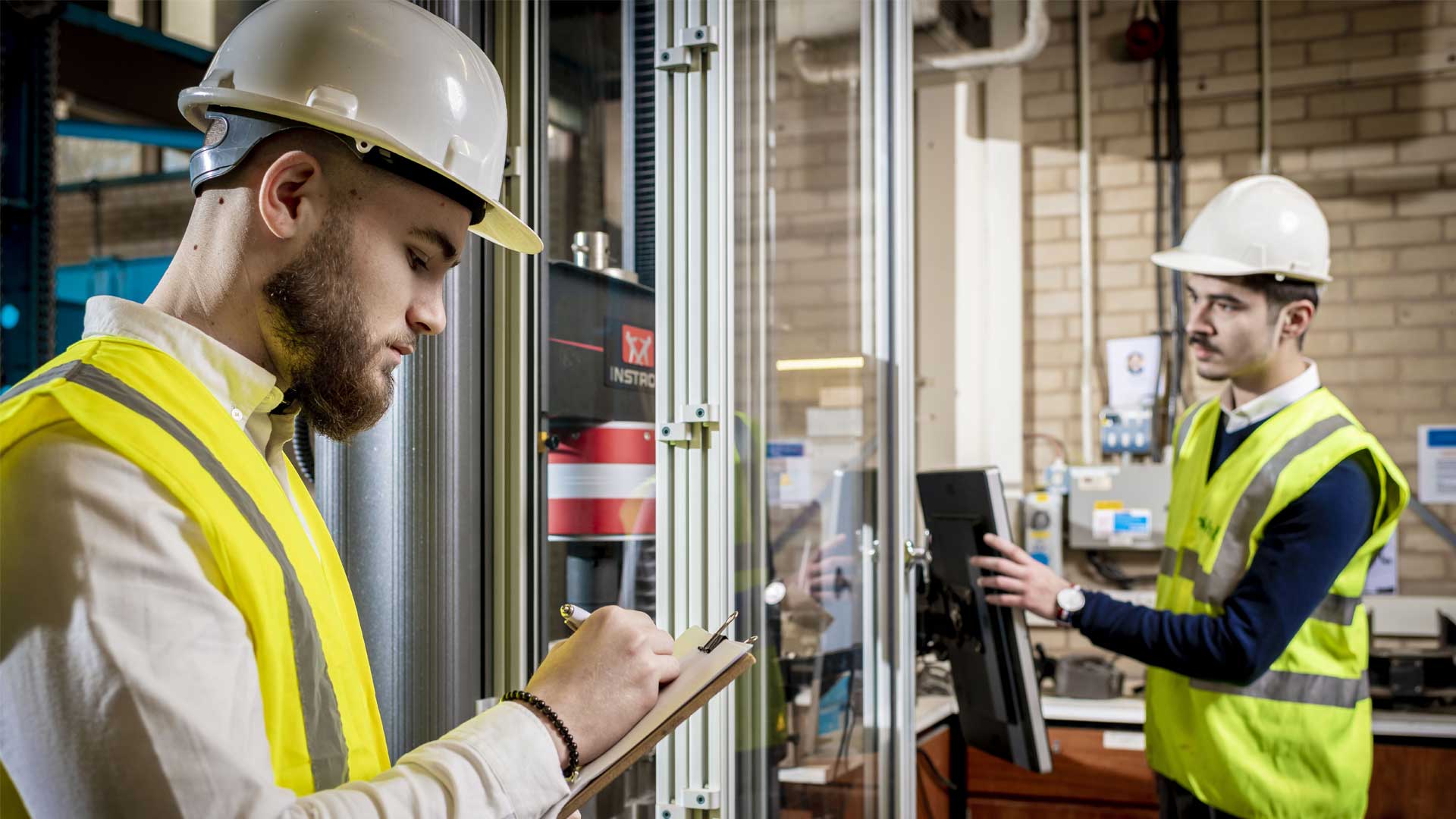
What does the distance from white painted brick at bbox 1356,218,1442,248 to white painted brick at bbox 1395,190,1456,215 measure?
0.02 m

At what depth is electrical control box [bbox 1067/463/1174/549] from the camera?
11.9 ft

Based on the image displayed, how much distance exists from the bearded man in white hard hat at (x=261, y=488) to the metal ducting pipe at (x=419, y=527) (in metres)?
0.45

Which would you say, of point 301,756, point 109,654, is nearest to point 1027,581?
point 301,756

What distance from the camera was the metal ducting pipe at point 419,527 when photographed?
1.42 meters

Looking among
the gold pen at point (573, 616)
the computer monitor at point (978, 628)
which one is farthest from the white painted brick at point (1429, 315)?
the gold pen at point (573, 616)

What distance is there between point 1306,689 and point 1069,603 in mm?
406

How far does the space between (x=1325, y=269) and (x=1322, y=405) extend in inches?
12.6

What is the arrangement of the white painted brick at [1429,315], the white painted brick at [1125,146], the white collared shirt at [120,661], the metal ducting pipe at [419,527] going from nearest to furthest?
the white collared shirt at [120,661] < the metal ducting pipe at [419,527] < the white painted brick at [1429,315] < the white painted brick at [1125,146]

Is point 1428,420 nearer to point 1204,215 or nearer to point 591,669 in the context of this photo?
point 1204,215

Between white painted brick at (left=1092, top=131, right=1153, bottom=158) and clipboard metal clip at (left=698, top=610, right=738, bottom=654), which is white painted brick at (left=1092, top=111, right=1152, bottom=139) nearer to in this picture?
white painted brick at (left=1092, top=131, right=1153, bottom=158)

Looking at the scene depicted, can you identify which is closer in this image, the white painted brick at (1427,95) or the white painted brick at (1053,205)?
the white painted brick at (1427,95)

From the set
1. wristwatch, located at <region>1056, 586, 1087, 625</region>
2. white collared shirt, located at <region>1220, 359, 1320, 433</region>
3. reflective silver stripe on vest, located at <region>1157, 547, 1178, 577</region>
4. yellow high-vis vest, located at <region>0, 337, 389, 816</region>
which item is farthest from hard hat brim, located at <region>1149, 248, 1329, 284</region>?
yellow high-vis vest, located at <region>0, 337, 389, 816</region>

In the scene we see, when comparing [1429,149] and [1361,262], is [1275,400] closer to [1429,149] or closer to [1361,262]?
[1361,262]

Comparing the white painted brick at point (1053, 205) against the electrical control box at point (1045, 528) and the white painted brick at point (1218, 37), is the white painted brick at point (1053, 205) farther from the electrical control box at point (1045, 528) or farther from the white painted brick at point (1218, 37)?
the electrical control box at point (1045, 528)
